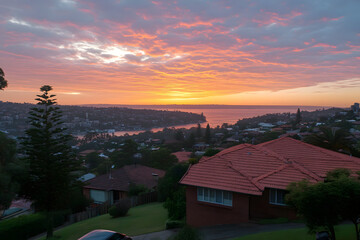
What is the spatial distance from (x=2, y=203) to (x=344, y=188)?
13.5 m

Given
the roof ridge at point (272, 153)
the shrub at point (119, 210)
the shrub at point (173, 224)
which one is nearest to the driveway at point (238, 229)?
the shrub at point (173, 224)

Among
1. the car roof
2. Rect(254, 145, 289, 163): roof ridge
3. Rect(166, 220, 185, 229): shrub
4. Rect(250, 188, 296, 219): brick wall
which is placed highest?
Rect(254, 145, 289, 163): roof ridge

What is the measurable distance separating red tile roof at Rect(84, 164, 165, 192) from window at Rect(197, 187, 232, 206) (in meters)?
12.6

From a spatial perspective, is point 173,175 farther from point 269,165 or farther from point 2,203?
point 2,203

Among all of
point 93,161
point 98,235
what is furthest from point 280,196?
point 93,161

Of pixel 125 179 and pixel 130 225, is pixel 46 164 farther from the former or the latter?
pixel 125 179

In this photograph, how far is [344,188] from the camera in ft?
18.2

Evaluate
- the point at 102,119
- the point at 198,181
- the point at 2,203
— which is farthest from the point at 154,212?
the point at 102,119

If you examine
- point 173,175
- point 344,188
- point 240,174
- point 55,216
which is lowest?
point 55,216

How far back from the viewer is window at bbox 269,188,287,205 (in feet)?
34.2

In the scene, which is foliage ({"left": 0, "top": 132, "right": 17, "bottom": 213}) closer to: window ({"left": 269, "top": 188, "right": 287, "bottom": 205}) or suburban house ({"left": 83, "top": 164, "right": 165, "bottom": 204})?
suburban house ({"left": 83, "top": 164, "right": 165, "bottom": 204})

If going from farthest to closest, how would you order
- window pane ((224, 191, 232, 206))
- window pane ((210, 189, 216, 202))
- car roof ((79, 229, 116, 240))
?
window pane ((210, 189, 216, 202)) < window pane ((224, 191, 232, 206)) < car roof ((79, 229, 116, 240))

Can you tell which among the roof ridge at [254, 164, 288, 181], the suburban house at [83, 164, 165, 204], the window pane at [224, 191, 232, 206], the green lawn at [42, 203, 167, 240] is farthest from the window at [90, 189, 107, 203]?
the roof ridge at [254, 164, 288, 181]

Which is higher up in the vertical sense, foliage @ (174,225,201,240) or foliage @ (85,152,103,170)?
foliage @ (174,225,201,240)
